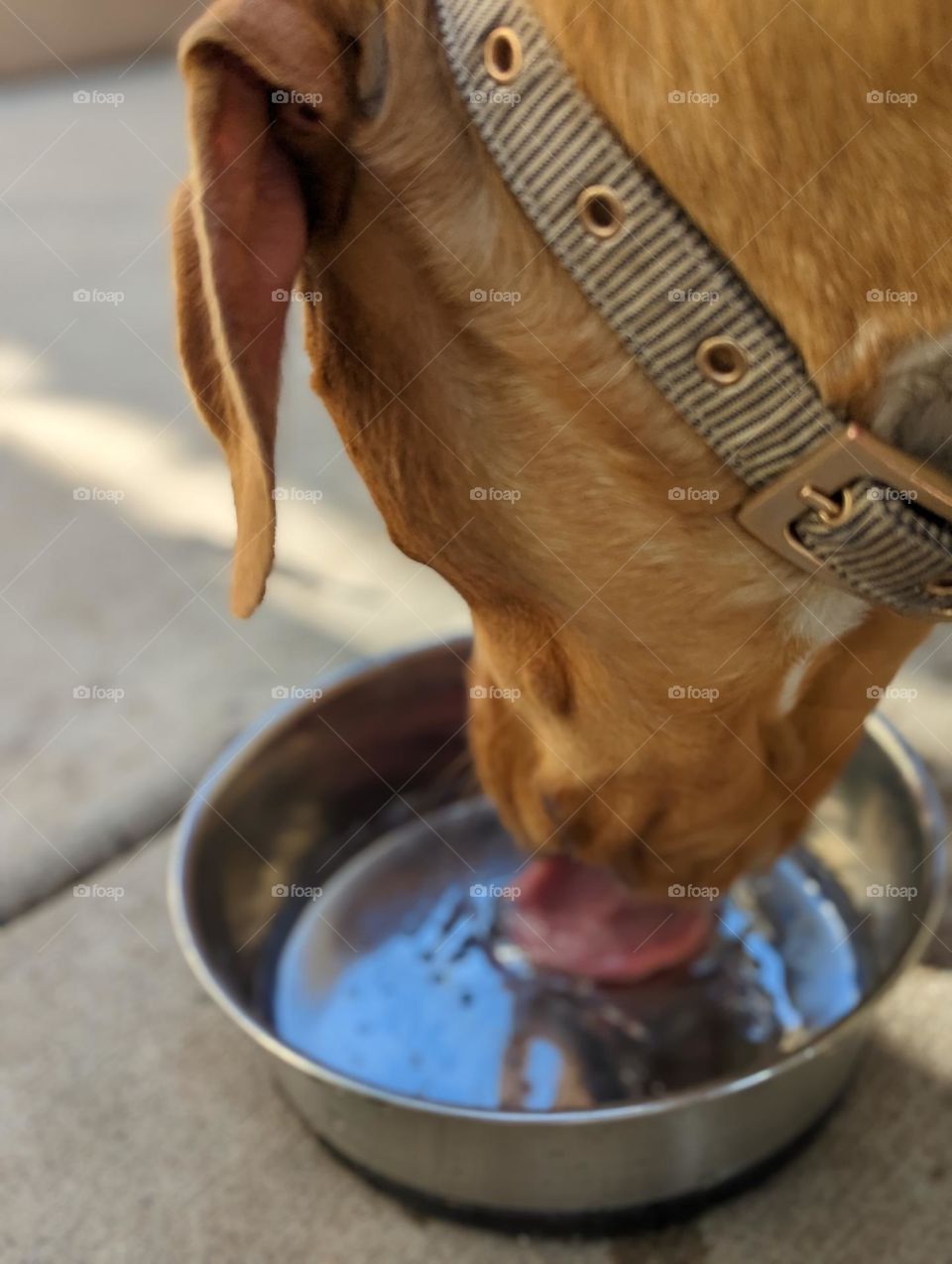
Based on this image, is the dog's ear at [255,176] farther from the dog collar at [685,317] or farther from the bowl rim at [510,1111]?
the bowl rim at [510,1111]

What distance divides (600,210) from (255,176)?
18 centimetres

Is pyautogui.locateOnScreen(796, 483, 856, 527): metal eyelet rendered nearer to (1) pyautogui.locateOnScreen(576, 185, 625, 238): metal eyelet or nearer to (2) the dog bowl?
(1) pyautogui.locateOnScreen(576, 185, 625, 238): metal eyelet

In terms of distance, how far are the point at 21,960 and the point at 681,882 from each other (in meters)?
0.73

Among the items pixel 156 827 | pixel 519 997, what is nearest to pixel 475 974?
pixel 519 997

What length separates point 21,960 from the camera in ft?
4.32

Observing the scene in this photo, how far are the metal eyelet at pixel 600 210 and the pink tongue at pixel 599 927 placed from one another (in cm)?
73

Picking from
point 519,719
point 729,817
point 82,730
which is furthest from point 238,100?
point 82,730

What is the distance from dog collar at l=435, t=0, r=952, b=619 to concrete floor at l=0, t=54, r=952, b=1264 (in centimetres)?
64

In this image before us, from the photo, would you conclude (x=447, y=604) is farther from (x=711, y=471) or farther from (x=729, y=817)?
(x=711, y=471)

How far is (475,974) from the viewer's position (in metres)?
1.26

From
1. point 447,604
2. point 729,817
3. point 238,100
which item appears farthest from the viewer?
point 447,604

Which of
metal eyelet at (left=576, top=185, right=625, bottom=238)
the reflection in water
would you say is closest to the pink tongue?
the reflection in water

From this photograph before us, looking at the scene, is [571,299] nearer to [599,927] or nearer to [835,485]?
Result: [835,485]

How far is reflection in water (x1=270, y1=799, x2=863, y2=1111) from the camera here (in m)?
1.16
